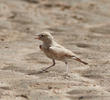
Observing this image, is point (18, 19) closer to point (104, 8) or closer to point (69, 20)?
point (69, 20)

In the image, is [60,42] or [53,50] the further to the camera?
[60,42]

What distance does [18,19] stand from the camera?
467 inches

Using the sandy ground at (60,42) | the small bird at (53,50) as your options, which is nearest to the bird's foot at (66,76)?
the sandy ground at (60,42)

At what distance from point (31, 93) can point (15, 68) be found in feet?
4.87

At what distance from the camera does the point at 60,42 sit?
980 cm

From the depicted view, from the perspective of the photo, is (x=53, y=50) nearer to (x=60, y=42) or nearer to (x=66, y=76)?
(x=66, y=76)

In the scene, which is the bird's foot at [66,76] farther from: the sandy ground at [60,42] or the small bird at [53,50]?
the small bird at [53,50]

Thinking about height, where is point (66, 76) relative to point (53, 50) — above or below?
below

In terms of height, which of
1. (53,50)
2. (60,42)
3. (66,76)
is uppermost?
(53,50)

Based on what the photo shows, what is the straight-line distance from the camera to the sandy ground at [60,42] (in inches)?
242

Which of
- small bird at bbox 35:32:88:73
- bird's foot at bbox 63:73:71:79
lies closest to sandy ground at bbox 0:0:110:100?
bird's foot at bbox 63:73:71:79

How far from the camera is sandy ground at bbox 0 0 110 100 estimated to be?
616cm

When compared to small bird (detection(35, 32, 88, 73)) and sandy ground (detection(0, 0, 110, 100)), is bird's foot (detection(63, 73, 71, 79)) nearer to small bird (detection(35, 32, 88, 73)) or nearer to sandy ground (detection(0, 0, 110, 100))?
sandy ground (detection(0, 0, 110, 100))

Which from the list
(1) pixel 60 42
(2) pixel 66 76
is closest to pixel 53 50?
(2) pixel 66 76
